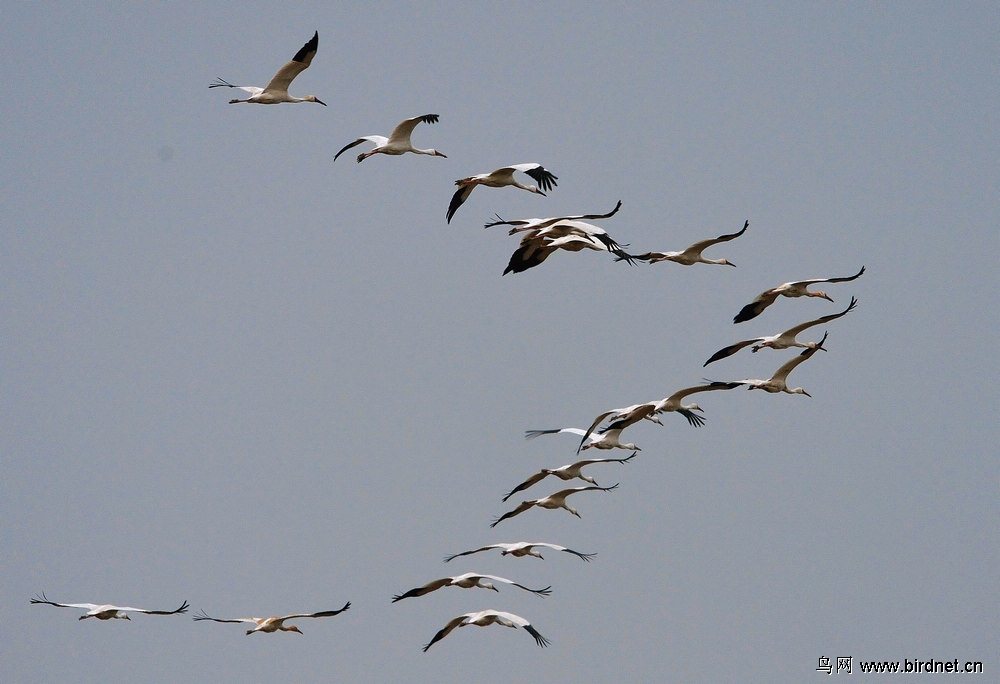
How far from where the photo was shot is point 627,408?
31516mm

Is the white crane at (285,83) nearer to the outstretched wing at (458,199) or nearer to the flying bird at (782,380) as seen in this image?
the outstretched wing at (458,199)

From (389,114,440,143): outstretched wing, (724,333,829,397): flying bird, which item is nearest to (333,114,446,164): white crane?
(389,114,440,143): outstretched wing

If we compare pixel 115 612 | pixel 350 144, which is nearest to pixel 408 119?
pixel 350 144

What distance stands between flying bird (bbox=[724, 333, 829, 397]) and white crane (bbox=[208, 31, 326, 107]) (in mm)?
9871

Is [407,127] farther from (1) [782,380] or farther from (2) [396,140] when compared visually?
(1) [782,380]

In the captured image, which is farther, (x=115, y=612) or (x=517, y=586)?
(x=115, y=612)

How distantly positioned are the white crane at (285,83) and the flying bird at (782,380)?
9.87 m

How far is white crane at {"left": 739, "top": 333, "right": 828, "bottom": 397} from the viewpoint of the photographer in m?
30.8

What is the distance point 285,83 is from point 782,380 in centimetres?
1110

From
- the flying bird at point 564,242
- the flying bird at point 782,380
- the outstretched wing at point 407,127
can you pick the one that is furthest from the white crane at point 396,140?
the flying bird at point 782,380

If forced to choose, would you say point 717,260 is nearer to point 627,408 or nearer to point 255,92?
point 627,408

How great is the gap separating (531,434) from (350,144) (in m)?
7.73

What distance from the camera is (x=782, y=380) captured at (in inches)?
1258

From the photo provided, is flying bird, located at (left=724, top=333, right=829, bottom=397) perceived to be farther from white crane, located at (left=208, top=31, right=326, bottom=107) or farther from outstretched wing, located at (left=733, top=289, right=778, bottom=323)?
white crane, located at (left=208, top=31, right=326, bottom=107)
